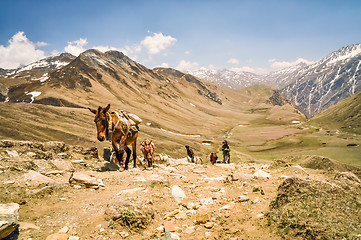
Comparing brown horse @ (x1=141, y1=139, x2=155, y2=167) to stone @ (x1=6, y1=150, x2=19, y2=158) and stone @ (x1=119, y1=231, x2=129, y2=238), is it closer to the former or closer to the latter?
stone @ (x1=6, y1=150, x2=19, y2=158)

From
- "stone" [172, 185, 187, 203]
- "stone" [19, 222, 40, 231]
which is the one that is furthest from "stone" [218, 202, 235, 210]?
"stone" [19, 222, 40, 231]

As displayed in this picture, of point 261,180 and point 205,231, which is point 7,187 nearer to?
point 205,231

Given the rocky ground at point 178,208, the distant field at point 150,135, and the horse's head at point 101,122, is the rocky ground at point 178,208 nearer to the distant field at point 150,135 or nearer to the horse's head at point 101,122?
the horse's head at point 101,122

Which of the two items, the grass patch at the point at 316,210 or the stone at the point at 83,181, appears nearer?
the grass patch at the point at 316,210

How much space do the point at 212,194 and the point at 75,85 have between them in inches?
6185

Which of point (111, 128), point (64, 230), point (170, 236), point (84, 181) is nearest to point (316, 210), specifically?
point (170, 236)

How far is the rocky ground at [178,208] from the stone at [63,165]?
1.66 m

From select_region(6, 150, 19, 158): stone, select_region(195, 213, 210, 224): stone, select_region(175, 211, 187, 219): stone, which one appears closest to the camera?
select_region(195, 213, 210, 224): stone

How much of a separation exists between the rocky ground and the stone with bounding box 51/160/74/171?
1.66 m

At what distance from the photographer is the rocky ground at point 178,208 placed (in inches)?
200

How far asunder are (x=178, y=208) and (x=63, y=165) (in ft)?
28.7

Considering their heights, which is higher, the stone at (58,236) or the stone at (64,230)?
the stone at (58,236)

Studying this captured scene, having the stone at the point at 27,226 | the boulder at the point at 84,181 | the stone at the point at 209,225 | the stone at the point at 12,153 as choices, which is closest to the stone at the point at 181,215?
the stone at the point at 209,225

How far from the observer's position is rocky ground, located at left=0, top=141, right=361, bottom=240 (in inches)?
200
